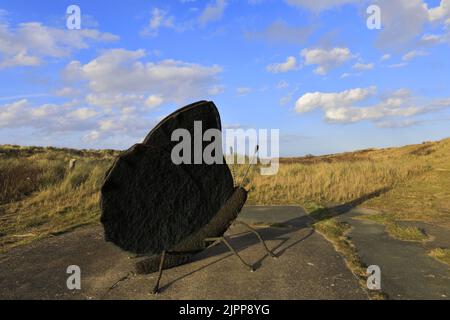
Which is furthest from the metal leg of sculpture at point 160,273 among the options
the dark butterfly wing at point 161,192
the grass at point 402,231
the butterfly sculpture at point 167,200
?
the grass at point 402,231

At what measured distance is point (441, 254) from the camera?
6297 mm

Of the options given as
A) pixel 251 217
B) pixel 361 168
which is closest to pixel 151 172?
pixel 251 217

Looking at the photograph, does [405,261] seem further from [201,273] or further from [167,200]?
[167,200]

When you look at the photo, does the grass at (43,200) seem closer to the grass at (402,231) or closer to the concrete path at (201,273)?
the concrete path at (201,273)

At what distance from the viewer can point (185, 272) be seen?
18.5ft

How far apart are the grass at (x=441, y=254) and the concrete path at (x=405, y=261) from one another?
0.09 m

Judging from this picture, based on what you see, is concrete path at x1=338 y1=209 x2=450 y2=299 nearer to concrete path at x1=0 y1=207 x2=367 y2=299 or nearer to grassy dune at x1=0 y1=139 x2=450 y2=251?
concrete path at x1=0 y1=207 x2=367 y2=299

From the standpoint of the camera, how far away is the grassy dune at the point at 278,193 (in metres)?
9.56

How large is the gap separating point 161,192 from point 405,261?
3.73m

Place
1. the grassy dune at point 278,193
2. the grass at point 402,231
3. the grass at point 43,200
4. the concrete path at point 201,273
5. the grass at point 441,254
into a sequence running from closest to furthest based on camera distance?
1. the concrete path at point 201,273
2. the grass at point 441,254
3. the grass at point 402,231
4. the grass at point 43,200
5. the grassy dune at point 278,193

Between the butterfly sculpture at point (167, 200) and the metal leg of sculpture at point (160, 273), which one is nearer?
the metal leg of sculpture at point (160, 273)

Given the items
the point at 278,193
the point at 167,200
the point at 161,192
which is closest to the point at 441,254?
the point at 167,200

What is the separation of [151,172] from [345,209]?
6.81 m
